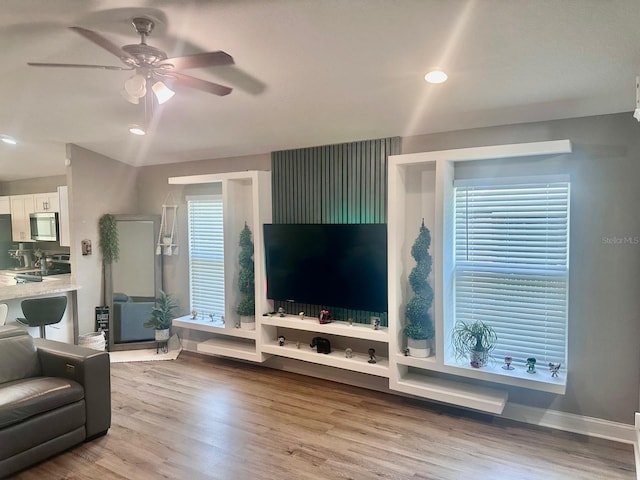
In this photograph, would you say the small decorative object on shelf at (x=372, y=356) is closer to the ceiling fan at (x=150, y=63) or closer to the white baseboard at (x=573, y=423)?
the white baseboard at (x=573, y=423)

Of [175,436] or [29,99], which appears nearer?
[175,436]

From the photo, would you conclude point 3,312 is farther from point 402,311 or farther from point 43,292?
point 402,311

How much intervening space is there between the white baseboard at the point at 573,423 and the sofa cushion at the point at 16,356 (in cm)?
387

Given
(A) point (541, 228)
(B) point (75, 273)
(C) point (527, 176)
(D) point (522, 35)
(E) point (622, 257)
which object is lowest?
(B) point (75, 273)

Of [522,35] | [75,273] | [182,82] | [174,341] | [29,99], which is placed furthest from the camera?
[174,341]

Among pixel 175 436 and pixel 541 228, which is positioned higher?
pixel 541 228

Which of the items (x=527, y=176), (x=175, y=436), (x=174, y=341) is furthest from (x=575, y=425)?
(x=174, y=341)

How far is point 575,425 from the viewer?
3270mm

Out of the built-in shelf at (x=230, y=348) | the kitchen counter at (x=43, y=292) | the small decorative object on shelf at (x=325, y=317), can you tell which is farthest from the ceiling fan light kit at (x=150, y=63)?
the kitchen counter at (x=43, y=292)

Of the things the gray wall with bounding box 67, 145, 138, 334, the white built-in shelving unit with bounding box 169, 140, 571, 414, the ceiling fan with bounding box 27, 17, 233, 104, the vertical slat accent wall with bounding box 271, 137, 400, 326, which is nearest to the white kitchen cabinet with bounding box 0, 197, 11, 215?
the gray wall with bounding box 67, 145, 138, 334

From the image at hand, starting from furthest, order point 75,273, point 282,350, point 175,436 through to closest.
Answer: point 75,273 → point 282,350 → point 175,436

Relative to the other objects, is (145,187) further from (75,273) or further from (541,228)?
(541,228)

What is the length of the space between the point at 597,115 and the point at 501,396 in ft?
7.50

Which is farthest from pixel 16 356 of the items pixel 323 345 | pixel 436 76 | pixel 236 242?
pixel 436 76
